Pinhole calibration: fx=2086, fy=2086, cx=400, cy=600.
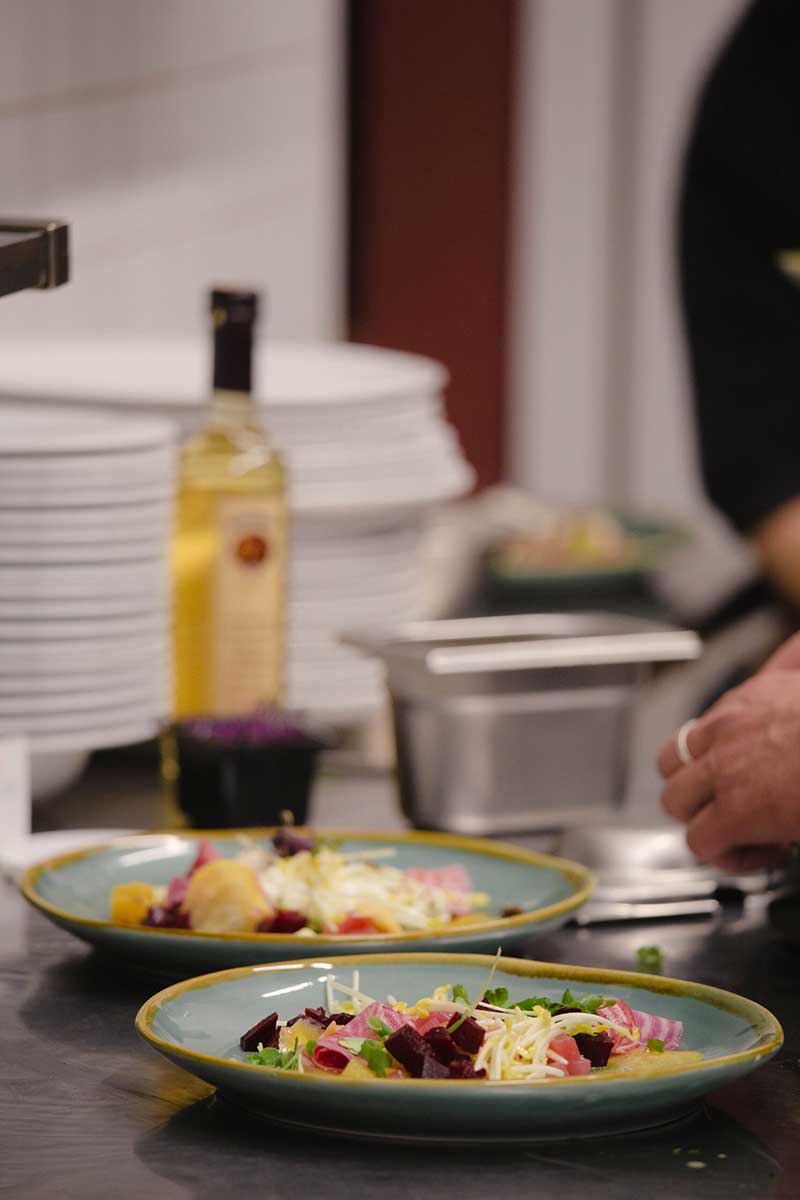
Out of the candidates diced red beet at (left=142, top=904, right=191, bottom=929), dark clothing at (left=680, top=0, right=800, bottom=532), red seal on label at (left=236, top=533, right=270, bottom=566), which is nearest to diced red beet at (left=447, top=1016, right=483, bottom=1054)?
diced red beet at (left=142, top=904, right=191, bottom=929)

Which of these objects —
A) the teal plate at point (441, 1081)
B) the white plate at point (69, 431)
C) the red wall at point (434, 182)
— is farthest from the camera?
the red wall at point (434, 182)

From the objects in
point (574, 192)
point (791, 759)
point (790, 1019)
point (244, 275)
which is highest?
point (574, 192)

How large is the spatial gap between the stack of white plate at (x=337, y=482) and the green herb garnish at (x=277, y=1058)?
0.99 metres

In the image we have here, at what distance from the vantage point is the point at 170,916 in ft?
4.02

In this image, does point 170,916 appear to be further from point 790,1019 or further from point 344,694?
point 344,694

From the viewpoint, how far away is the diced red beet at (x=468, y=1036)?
93 centimetres

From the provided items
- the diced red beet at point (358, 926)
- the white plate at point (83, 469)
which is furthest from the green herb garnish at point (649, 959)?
the white plate at point (83, 469)

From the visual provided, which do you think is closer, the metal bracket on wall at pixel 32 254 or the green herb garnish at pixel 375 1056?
the green herb garnish at pixel 375 1056

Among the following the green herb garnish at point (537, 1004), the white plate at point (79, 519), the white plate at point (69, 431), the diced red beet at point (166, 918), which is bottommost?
the diced red beet at point (166, 918)

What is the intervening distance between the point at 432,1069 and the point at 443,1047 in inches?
0.5

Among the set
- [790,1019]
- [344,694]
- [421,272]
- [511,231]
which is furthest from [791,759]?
[511,231]

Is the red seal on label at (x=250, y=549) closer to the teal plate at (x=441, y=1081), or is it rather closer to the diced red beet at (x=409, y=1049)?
the teal plate at (x=441, y=1081)

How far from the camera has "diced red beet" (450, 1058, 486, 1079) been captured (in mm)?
917

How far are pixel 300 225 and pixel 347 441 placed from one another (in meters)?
2.34
